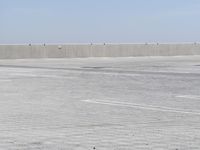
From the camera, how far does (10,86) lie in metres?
23.0

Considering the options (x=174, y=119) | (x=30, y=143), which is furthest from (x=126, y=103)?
(x=30, y=143)

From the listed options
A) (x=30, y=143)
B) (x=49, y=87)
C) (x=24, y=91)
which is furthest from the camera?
(x=49, y=87)

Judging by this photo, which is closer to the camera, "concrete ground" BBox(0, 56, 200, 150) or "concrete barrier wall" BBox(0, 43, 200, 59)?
"concrete ground" BBox(0, 56, 200, 150)

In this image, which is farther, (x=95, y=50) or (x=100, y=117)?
(x=95, y=50)

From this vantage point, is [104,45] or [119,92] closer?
[119,92]

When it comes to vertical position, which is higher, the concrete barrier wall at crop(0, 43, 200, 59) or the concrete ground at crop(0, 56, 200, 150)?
the concrete ground at crop(0, 56, 200, 150)

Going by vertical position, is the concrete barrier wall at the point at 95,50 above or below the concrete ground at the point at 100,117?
below

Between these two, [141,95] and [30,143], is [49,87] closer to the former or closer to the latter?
[141,95]

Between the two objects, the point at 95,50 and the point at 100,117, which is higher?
the point at 100,117

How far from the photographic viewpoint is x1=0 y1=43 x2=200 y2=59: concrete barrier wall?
6119 centimetres

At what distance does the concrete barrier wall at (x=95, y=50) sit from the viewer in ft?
201

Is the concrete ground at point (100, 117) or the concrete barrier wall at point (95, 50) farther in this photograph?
the concrete barrier wall at point (95, 50)

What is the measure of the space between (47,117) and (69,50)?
2078 inches

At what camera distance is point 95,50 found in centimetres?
6700
